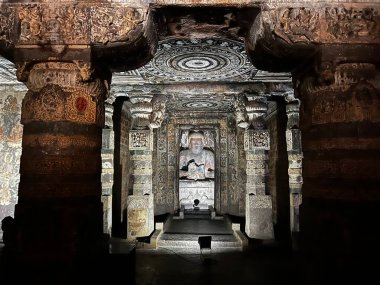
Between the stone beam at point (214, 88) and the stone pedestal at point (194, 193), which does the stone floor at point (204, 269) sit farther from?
the stone pedestal at point (194, 193)

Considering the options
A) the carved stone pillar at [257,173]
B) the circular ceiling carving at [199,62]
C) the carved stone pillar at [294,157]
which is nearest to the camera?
the circular ceiling carving at [199,62]

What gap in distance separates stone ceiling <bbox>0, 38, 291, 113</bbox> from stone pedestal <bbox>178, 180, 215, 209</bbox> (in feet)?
16.1

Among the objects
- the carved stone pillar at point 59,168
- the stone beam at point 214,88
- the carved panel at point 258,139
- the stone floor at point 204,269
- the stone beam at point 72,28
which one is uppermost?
the stone beam at point 214,88

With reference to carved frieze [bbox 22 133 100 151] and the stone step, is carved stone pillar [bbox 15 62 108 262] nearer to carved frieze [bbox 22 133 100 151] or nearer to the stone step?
carved frieze [bbox 22 133 100 151]

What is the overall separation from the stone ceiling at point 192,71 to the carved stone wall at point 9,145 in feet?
1.44

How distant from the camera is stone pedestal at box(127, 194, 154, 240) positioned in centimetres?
780

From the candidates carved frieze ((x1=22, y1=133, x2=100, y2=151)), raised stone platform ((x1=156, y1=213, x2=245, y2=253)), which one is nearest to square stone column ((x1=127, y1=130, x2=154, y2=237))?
raised stone platform ((x1=156, y1=213, x2=245, y2=253))

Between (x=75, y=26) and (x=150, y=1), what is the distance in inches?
34.0

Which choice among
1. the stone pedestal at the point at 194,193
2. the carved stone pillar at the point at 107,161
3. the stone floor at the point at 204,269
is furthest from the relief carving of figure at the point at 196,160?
the stone floor at the point at 204,269

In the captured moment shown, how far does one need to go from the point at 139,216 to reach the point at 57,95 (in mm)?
5300

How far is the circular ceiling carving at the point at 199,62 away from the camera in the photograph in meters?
4.77

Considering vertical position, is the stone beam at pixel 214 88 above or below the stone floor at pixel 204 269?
above

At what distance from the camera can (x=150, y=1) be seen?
125 inches

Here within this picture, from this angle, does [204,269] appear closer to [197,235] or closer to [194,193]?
[197,235]
